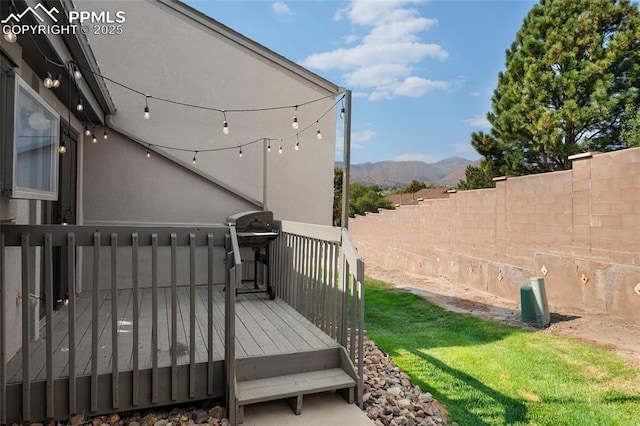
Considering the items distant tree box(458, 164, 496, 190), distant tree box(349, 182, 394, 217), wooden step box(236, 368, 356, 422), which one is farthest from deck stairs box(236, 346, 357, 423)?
distant tree box(349, 182, 394, 217)

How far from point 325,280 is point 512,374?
2108mm

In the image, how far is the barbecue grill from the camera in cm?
545

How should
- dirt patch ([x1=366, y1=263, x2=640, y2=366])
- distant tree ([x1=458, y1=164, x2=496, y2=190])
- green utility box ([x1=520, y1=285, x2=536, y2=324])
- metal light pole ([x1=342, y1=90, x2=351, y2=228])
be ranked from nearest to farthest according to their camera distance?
1. dirt patch ([x1=366, y1=263, x2=640, y2=366])
2. metal light pole ([x1=342, y1=90, x2=351, y2=228])
3. green utility box ([x1=520, y1=285, x2=536, y2=324])
4. distant tree ([x1=458, y1=164, x2=496, y2=190])

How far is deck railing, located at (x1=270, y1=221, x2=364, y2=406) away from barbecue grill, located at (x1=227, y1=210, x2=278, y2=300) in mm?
303

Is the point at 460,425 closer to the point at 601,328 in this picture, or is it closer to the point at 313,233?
the point at 313,233

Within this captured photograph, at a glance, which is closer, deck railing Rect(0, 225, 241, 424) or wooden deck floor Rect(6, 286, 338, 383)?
deck railing Rect(0, 225, 241, 424)

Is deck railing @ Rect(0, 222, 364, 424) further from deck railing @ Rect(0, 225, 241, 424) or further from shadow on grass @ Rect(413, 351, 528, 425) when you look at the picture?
shadow on grass @ Rect(413, 351, 528, 425)

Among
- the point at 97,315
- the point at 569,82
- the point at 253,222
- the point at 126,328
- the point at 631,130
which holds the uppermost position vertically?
the point at 569,82

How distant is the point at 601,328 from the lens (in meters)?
5.46

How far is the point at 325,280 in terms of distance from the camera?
12.6 ft

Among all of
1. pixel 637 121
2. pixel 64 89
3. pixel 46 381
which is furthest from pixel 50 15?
pixel 637 121

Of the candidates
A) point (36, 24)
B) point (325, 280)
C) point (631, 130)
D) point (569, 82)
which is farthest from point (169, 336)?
point (569, 82)

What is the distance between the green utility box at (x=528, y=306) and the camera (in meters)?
6.05

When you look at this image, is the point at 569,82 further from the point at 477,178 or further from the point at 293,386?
the point at 293,386
